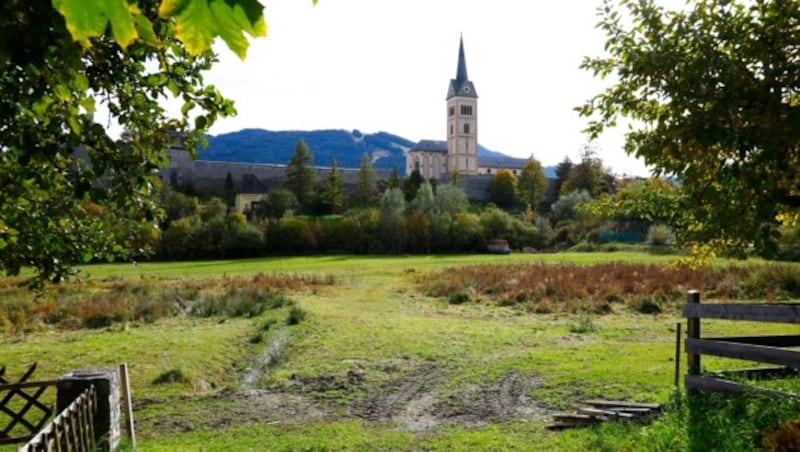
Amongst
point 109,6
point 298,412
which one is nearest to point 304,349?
point 298,412

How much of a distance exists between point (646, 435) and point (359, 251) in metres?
61.3

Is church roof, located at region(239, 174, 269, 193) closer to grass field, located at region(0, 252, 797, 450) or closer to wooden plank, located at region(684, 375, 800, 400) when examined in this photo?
grass field, located at region(0, 252, 797, 450)

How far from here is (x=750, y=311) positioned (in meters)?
7.73

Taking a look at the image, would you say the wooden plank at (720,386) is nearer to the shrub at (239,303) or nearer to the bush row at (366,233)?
the shrub at (239,303)

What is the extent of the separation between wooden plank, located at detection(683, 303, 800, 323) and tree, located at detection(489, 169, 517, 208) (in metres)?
91.5

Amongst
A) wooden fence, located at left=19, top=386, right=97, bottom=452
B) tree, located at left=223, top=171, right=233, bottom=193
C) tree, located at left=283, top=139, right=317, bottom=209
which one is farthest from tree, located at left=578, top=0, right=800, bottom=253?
tree, located at left=223, top=171, right=233, bottom=193

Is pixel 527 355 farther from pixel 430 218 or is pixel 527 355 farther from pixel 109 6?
pixel 430 218

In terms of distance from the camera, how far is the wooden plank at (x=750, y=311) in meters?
7.04

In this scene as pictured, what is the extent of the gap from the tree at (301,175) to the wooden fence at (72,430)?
8499cm

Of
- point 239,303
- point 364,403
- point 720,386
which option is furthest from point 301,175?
point 720,386

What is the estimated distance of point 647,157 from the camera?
23.3 feet

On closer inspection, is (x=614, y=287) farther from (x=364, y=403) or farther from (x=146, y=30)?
(x=146, y=30)

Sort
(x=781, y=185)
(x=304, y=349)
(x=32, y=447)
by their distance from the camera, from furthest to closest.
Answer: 1. (x=304, y=349)
2. (x=781, y=185)
3. (x=32, y=447)

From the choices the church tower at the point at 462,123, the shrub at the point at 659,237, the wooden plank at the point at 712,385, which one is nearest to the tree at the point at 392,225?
the shrub at the point at 659,237
